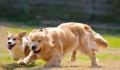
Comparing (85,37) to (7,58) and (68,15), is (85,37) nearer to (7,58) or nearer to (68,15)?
(7,58)

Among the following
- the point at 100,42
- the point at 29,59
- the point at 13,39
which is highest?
the point at 13,39

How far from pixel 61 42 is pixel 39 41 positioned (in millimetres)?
889

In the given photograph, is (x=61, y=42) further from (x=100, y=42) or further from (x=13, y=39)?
(x=100, y=42)

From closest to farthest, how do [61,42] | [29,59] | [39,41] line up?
[39,41]
[29,59]
[61,42]

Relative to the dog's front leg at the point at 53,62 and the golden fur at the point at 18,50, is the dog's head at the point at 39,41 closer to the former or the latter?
the dog's front leg at the point at 53,62

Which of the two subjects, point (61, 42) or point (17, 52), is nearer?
point (61, 42)

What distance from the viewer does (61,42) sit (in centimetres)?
1061

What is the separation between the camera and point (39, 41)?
989 cm

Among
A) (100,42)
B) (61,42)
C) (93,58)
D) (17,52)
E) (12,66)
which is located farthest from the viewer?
(100,42)

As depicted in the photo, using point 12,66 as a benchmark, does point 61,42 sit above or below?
above

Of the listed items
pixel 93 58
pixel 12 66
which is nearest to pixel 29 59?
pixel 12 66

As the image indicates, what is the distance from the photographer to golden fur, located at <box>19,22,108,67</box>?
9.99 meters

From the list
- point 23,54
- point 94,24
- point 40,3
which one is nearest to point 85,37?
point 23,54

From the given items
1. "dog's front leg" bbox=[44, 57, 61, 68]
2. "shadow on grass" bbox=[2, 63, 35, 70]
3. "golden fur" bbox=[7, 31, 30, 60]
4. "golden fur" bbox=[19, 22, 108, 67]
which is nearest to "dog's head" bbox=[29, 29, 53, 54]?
"golden fur" bbox=[19, 22, 108, 67]
